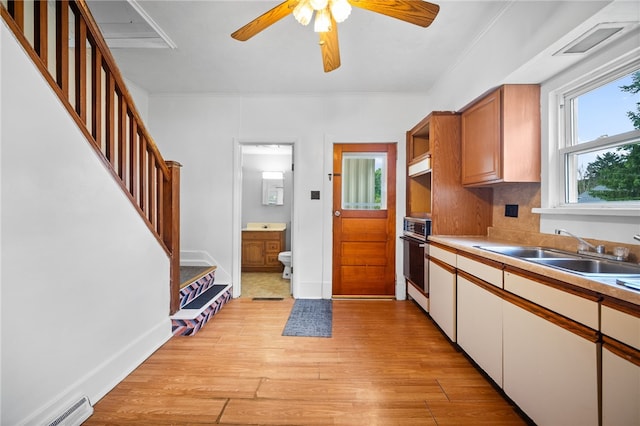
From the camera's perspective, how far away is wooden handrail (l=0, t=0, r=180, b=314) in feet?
4.40

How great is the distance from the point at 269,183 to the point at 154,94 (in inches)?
96.1

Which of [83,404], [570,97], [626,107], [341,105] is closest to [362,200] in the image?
[341,105]

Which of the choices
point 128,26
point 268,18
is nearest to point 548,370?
point 268,18

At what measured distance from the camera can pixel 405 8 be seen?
1.45 metres

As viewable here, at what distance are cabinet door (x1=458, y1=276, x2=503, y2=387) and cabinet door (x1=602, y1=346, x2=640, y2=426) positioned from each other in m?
0.59

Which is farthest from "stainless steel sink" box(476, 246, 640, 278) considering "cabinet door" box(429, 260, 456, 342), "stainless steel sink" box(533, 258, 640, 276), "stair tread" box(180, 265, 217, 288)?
"stair tread" box(180, 265, 217, 288)

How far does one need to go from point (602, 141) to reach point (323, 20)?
1835 millimetres

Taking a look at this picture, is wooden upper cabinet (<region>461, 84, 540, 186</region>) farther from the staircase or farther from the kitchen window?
the staircase

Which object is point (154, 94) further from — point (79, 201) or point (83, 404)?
point (83, 404)

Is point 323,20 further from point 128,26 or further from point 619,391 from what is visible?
point 619,391

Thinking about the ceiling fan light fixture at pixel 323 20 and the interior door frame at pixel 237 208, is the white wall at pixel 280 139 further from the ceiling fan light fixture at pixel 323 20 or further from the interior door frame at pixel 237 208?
the ceiling fan light fixture at pixel 323 20

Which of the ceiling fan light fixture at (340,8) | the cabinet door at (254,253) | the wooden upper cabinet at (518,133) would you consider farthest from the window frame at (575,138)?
the cabinet door at (254,253)

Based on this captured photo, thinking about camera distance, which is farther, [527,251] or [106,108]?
[527,251]

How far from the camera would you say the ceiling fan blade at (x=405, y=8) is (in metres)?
1.42
